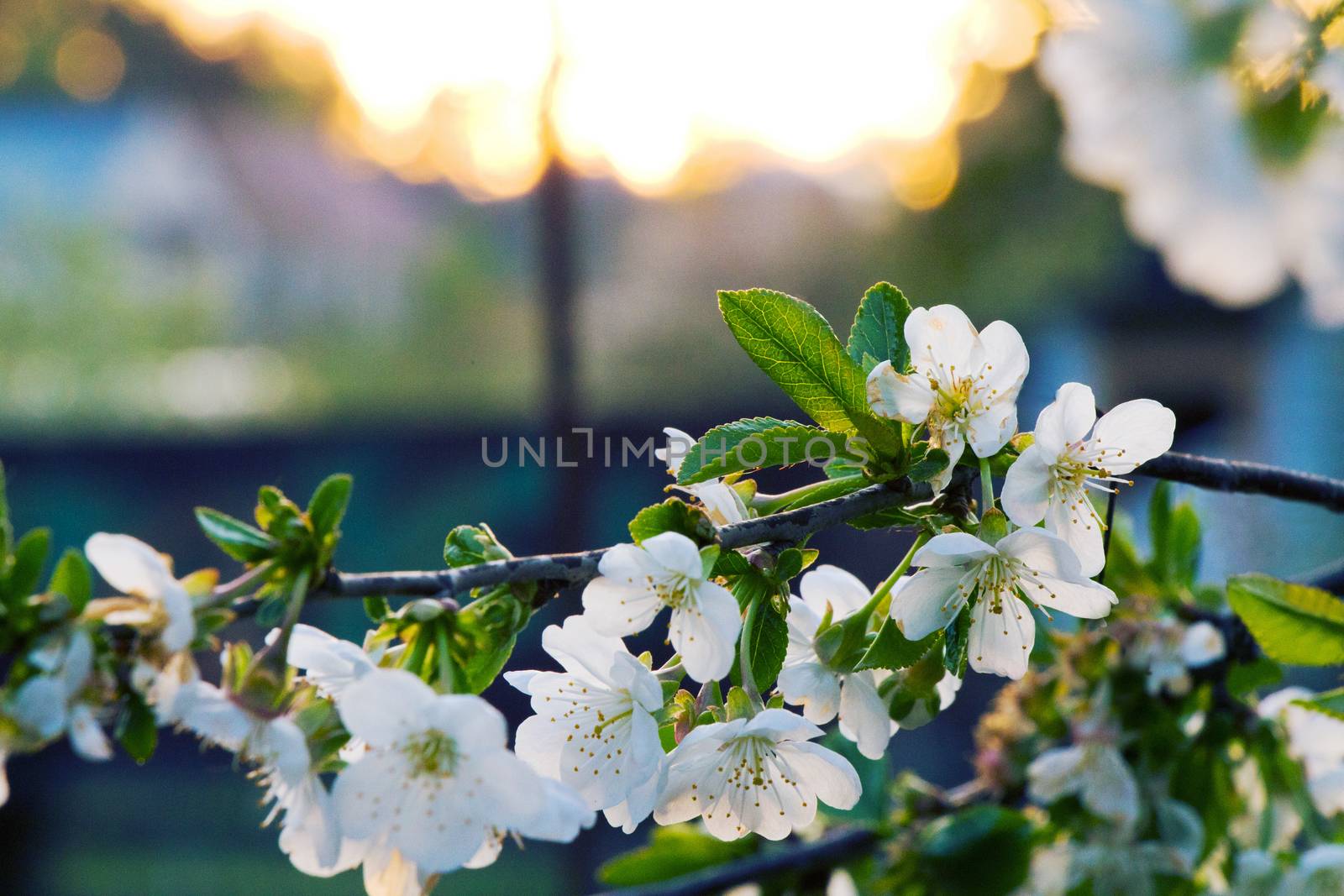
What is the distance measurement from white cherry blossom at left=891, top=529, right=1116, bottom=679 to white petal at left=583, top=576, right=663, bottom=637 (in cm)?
12

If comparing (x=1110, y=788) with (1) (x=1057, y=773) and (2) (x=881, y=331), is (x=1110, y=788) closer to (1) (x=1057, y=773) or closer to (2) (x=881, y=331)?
(1) (x=1057, y=773)

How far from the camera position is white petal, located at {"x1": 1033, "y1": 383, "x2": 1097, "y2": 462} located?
46 centimetres

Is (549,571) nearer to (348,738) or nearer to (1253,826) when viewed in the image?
(348,738)

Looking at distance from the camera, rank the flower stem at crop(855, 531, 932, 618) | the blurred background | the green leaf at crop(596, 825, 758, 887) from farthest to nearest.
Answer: the blurred background → the green leaf at crop(596, 825, 758, 887) → the flower stem at crop(855, 531, 932, 618)

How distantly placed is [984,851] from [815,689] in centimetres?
43

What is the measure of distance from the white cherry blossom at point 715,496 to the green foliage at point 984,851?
500 millimetres

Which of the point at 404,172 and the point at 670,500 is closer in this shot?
the point at 670,500

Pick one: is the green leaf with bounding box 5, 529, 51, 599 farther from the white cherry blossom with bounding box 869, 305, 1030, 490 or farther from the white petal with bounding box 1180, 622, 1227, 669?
the white petal with bounding box 1180, 622, 1227, 669

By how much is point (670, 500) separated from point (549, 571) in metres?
0.06

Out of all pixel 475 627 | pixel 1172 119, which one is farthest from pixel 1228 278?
pixel 475 627

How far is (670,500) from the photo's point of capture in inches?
17.5

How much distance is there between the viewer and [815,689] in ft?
1.68

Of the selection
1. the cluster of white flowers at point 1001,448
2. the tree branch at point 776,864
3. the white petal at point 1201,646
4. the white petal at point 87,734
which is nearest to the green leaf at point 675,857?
the tree branch at point 776,864

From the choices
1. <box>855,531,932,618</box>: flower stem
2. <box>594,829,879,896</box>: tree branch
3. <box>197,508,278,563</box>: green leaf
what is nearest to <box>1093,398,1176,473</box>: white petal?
<box>855,531,932,618</box>: flower stem
